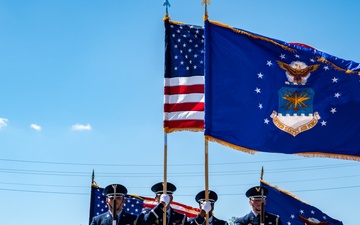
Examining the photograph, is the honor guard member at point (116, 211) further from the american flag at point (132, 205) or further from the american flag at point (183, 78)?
the american flag at point (132, 205)

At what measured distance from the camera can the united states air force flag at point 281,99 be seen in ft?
41.7

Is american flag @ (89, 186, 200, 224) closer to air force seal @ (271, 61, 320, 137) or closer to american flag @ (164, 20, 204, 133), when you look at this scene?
american flag @ (164, 20, 204, 133)

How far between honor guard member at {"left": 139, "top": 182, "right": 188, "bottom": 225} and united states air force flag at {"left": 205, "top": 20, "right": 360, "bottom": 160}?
140 cm

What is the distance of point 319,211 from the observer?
57.7ft

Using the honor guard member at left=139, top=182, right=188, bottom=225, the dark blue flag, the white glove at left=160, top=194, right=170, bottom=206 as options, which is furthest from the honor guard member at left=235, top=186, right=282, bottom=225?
the dark blue flag

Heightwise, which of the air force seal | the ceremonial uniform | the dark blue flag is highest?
the air force seal

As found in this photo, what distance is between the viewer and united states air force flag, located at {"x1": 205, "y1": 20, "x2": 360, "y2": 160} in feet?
41.7

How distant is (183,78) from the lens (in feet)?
44.4

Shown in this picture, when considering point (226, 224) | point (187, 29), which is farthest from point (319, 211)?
point (187, 29)

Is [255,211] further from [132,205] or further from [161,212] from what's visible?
[132,205]

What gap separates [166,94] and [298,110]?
2.51 metres

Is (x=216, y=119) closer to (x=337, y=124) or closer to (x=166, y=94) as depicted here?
(x=166, y=94)

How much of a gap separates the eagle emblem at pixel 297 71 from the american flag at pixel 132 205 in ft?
24.4

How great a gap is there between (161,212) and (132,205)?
666cm
